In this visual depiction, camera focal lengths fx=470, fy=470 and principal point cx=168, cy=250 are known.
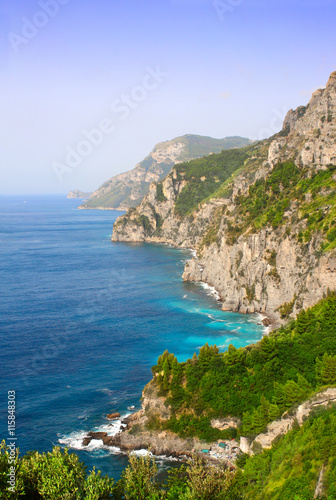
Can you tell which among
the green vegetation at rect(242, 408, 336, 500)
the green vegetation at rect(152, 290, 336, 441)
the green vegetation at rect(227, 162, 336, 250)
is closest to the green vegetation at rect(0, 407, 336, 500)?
the green vegetation at rect(242, 408, 336, 500)

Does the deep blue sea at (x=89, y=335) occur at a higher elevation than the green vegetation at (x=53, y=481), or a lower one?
lower

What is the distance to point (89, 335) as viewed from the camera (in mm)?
80625

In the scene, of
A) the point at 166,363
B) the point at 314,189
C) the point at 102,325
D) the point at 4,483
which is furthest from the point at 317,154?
the point at 4,483

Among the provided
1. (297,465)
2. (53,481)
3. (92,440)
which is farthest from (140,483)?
(92,440)

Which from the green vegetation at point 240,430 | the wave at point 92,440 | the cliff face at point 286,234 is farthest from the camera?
the cliff face at point 286,234

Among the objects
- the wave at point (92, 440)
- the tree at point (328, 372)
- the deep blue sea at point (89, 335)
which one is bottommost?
the wave at point (92, 440)

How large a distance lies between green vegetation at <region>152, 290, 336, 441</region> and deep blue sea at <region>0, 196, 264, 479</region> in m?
7.43

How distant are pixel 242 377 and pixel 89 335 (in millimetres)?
34179

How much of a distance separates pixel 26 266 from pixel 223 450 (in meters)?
103

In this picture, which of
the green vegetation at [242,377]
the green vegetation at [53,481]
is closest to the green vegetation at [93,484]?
the green vegetation at [53,481]

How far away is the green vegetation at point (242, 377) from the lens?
51.0 m

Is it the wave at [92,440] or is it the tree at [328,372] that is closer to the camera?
the tree at [328,372]

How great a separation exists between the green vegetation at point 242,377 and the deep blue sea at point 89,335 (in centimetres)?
743

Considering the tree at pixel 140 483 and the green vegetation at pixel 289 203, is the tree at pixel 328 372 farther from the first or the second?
the green vegetation at pixel 289 203
